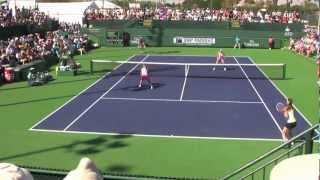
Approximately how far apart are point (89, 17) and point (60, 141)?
34.4 metres

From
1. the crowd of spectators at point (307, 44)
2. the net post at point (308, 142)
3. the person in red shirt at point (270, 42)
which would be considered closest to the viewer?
the net post at point (308, 142)

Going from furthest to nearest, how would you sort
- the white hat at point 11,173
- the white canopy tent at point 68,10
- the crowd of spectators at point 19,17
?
1. the white canopy tent at point 68,10
2. the crowd of spectators at point 19,17
3. the white hat at point 11,173

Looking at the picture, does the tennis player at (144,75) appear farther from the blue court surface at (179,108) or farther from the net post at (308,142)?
the net post at (308,142)

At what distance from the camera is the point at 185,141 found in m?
14.7

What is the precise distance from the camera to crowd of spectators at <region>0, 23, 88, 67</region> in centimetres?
2827

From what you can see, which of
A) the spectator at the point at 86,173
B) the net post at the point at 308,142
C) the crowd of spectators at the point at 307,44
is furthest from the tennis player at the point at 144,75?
the spectator at the point at 86,173

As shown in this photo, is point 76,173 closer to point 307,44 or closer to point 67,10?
point 307,44

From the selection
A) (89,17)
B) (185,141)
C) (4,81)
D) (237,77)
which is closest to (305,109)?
(185,141)

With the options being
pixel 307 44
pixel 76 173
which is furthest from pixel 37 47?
pixel 76 173

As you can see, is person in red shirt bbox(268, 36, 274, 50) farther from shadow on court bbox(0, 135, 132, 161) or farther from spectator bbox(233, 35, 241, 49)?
shadow on court bbox(0, 135, 132, 161)

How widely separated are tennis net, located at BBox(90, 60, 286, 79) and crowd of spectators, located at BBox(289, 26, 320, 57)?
20.4 feet

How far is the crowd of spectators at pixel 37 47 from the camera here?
92.7 ft

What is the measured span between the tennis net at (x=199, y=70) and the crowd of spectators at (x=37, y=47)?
333 cm

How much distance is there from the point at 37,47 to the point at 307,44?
1762 cm
